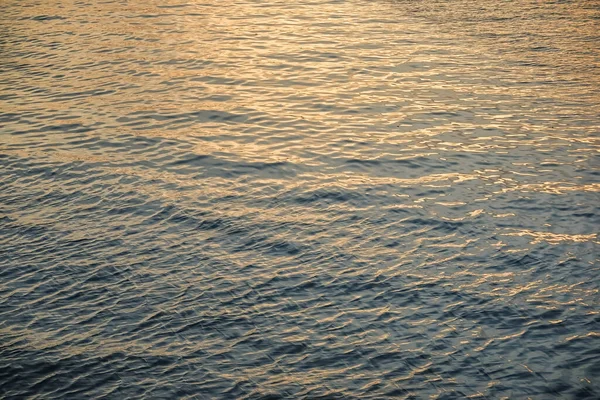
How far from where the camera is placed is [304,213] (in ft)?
51.7

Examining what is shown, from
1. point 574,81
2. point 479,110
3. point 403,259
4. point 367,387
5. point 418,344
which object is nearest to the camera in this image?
point 367,387

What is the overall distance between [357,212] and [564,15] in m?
15.1

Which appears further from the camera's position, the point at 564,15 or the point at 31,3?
the point at 31,3

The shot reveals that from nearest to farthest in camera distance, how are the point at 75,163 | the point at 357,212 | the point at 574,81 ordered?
1. the point at 357,212
2. the point at 75,163
3. the point at 574,81

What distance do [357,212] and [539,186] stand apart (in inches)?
139

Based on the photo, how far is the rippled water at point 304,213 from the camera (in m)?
11.6

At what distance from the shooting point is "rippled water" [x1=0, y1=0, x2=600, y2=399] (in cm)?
1157

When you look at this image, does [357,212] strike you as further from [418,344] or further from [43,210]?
[43,210]

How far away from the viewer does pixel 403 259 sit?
Result: 14086 millimetres

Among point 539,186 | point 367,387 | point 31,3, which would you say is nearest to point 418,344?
point 367,387

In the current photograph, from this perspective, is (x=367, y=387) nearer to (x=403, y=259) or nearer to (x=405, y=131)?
(x=403, y=259)

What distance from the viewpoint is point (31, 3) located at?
105 feet

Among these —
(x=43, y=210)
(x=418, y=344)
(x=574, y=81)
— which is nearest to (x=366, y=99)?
(x=574, y=81)

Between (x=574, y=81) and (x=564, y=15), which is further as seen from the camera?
(x=564, y=15)
